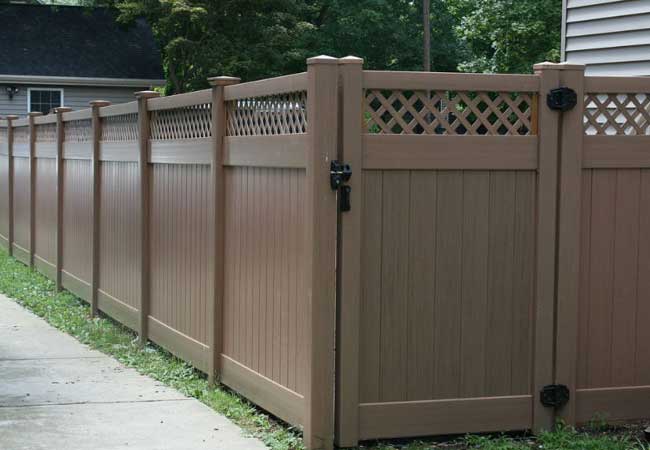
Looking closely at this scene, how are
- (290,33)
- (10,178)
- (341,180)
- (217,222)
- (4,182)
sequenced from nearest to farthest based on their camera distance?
1. (341,180)
2. (217,222)
3. (10,178)
4. (4,182)
5. (290,33)

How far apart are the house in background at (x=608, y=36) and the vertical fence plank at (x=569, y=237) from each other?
362 cm

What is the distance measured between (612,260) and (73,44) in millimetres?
30192

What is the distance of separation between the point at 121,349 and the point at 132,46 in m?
27.5

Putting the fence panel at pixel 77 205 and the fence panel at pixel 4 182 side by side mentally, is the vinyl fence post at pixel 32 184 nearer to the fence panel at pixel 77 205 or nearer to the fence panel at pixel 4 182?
the fence panel at pixel 77 205

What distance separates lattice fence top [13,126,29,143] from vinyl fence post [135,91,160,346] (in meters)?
6.28

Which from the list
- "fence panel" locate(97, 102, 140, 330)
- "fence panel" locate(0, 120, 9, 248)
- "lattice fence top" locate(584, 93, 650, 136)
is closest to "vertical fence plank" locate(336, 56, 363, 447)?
"lattice fence top" locate(584, 93, 650, 136)

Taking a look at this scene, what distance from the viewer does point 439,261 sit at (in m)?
5.86

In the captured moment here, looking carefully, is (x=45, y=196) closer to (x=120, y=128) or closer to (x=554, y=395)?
(x=120, y=128)

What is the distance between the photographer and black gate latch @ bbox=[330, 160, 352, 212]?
557 cm

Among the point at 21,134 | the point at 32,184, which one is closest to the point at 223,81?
the point at 32,184

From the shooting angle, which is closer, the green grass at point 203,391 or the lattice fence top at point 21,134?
the green grass at point 203,391

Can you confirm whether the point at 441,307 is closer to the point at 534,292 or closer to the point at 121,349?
the point at 534,292

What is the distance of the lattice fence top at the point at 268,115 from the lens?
233 inches

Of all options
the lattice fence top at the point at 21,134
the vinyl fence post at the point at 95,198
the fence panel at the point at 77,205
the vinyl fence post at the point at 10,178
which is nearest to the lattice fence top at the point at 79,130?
the fence panel at the point at 77,205
